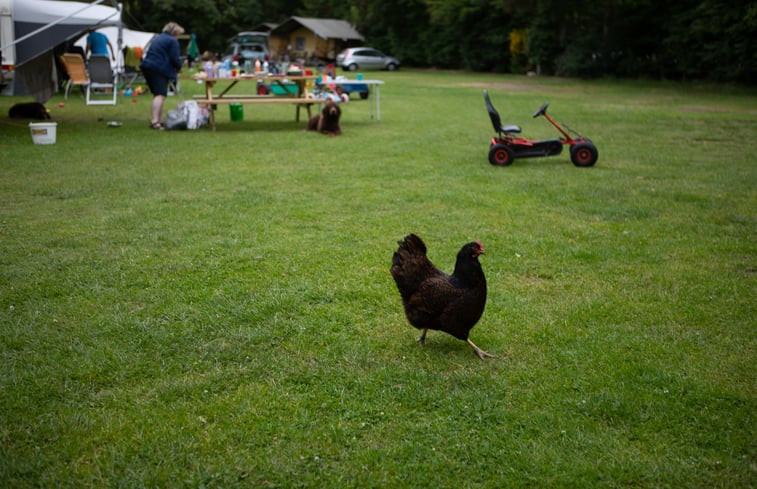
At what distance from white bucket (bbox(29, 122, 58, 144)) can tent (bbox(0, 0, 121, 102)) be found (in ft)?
5.80

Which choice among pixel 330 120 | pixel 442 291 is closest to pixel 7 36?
pixel 330 120

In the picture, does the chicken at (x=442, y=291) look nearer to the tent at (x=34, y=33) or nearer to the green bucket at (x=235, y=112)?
the tent at (x=34, y=33)

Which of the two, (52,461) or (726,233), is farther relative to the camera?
(726,233)

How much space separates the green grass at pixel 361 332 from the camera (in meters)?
2.87

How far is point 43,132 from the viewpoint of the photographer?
10414 mm

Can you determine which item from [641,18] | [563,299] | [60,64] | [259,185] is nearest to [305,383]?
[563,299]

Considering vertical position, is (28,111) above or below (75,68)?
below

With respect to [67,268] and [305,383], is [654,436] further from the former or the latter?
[67,268]

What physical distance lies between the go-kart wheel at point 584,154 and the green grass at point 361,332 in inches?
31.3

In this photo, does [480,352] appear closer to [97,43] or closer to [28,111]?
[28,111]

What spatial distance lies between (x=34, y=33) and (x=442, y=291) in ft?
35.1

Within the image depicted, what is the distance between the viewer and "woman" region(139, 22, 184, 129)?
12359mm

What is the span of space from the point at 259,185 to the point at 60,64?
13.5 metres

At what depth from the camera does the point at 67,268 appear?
5.04m
